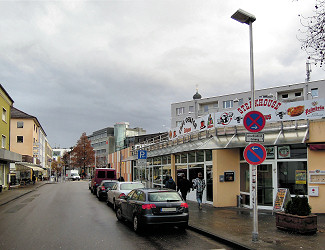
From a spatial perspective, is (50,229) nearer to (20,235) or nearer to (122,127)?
(20,235)

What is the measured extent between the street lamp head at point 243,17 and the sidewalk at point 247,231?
5979 mm

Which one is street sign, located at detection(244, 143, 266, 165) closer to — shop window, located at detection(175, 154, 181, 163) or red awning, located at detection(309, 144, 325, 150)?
red awning, located at detection(309, 144, 325, 150)

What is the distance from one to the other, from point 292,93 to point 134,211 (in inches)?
2106

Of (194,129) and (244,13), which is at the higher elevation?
(244,13)

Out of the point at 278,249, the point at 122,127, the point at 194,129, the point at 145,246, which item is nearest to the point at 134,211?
the point at 145,246

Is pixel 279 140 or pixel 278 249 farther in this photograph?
pixel 279 140

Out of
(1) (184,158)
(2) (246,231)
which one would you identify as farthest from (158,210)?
(1) (184,158)

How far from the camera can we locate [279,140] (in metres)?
13.5

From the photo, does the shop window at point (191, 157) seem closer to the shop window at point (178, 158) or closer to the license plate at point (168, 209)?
the shop window at point (178, 158)

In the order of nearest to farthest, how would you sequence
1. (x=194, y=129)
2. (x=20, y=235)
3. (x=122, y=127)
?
1. (x=20, y=235)
2. (x=194, y=129)
3. (x=122, y=127)

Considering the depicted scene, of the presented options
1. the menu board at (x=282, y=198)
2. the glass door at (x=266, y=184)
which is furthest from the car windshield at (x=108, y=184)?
the menu board at (x=282, y=198)

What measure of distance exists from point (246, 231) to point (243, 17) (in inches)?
242

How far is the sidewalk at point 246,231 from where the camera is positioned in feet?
26.0

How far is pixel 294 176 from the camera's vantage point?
1366 cm
